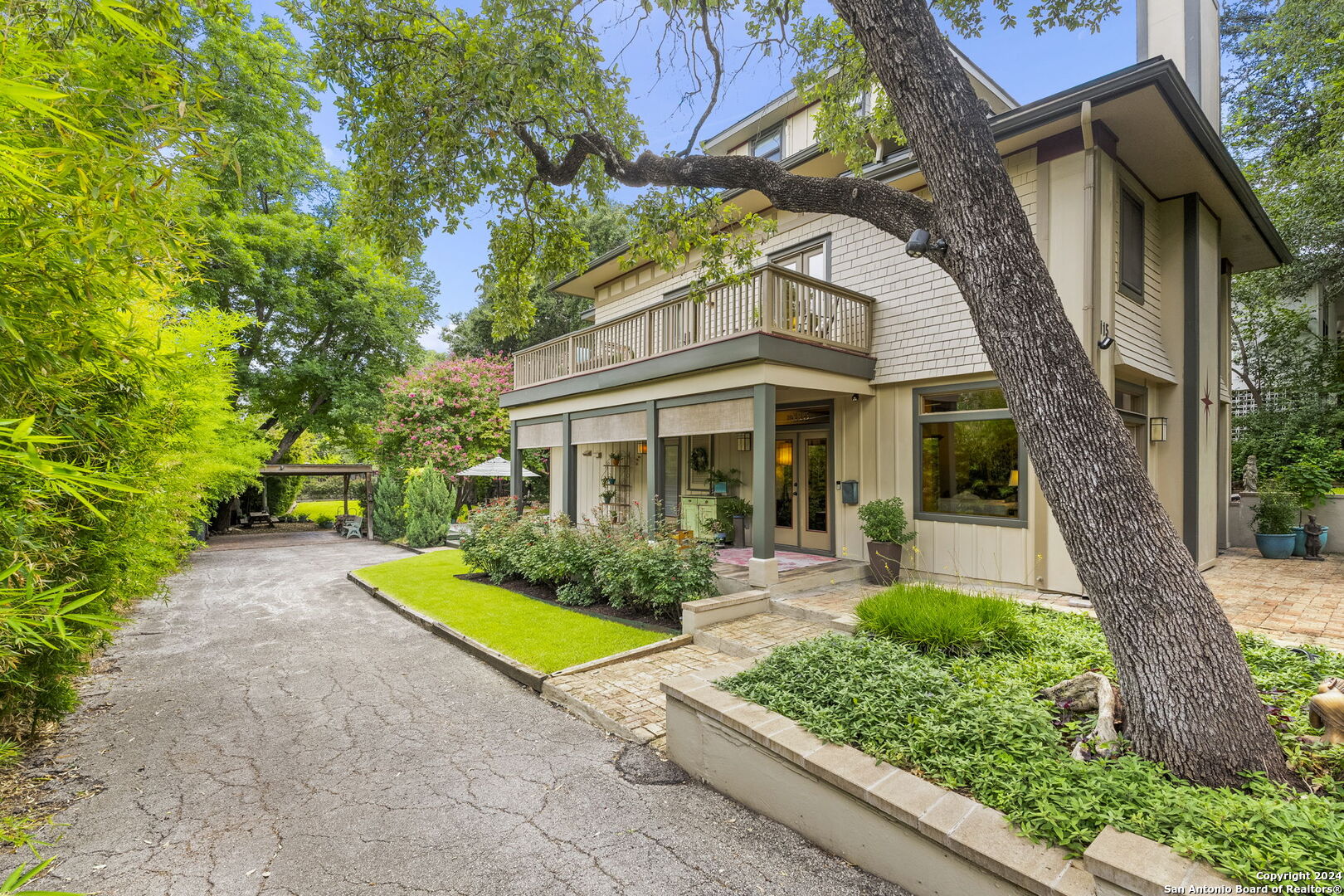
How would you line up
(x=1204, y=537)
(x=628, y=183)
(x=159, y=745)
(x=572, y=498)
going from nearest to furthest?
(x=159, y=745)
(x=628, y=183)
(x=1204, y=537)
(x=572, y=498)

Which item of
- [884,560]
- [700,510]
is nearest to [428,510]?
[700,510]

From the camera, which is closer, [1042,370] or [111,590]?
[1042,370]

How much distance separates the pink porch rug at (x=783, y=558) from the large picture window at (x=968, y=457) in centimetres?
160

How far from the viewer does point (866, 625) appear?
4480mm

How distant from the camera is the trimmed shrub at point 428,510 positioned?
14.9 metres

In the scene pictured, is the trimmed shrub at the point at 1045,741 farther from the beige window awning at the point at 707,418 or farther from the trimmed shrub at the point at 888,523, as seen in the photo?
the beige window awning at the point at 707,418

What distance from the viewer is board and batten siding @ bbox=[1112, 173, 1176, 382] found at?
6816 mm

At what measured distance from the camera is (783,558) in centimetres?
856

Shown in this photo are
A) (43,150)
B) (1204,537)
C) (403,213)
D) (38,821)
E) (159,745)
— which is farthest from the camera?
(1204,537)

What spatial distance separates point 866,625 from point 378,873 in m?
3.50

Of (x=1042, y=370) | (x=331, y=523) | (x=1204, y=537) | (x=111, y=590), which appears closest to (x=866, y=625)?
(x=1042, y=370)

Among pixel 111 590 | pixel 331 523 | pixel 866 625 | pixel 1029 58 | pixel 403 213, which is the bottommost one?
pixel 331 523

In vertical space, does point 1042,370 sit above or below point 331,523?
above

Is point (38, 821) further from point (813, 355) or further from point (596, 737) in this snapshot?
point (813, 355)
